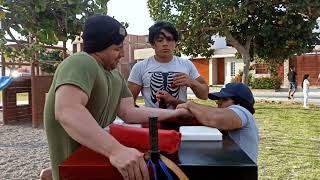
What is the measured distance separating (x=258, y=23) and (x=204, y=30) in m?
1.99

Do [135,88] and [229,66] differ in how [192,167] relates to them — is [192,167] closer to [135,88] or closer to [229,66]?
[135,88]

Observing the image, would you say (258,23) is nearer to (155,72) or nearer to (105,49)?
(155,72)

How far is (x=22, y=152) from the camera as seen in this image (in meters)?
6.86

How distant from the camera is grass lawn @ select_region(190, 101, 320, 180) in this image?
5035mm

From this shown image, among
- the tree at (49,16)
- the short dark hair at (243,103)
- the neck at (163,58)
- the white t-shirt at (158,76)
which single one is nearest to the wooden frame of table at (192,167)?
the short dark hair at (243,103)

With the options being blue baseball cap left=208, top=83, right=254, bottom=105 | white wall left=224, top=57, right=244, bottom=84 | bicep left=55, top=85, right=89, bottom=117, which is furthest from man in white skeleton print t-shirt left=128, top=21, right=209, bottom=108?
white wall left=224, top=57, right=244, bottom=84

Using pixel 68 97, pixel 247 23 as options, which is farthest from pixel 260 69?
pixel 68 97

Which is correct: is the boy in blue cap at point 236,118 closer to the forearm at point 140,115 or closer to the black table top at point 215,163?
the forearm at point 140,115

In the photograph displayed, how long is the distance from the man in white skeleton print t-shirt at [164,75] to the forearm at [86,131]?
4.10 ft

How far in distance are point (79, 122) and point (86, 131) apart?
1.5 inches

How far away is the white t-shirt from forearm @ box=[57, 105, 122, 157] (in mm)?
1395

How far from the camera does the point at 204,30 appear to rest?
50.0 feet

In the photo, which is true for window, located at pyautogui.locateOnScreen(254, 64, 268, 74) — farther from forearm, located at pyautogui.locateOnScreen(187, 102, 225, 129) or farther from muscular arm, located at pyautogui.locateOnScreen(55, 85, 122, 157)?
muscular arm, located at pyautogui.locateOnScreen(55, 85, 122, 157)

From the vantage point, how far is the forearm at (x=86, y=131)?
4.03 ft
